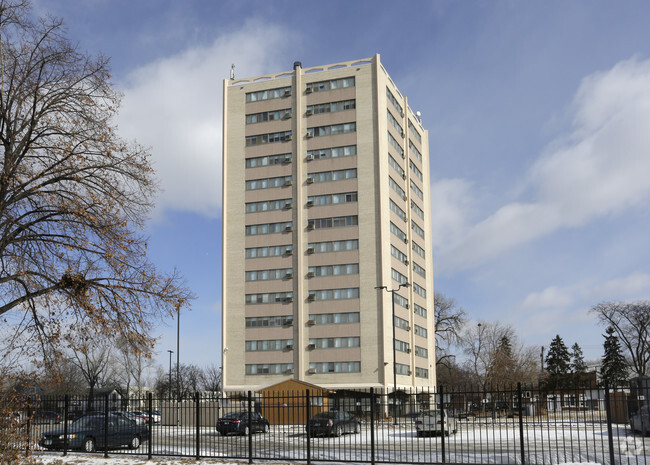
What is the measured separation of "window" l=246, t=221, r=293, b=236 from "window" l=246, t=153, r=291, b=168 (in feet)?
24.2

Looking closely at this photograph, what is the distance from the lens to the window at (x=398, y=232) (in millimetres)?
77550

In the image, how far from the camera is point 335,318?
74125mm

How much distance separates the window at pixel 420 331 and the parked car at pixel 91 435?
61318mm

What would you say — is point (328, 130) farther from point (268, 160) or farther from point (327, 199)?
point (327, 199)

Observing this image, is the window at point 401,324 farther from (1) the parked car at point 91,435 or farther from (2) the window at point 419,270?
(1) the parked car at point 91,435

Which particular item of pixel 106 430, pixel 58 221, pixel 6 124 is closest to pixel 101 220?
pixel 58 221

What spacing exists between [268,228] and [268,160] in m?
8.36

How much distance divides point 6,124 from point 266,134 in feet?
A: 198

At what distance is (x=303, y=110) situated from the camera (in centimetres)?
7856

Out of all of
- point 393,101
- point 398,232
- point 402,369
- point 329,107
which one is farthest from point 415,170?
point 402,369

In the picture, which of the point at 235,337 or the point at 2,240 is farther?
the point at 235,337

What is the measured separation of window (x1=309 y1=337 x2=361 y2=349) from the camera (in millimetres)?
72875

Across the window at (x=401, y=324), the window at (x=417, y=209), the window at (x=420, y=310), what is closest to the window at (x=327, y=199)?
the window at (x=417, y=209)

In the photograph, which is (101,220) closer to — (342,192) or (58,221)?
(58,221)
